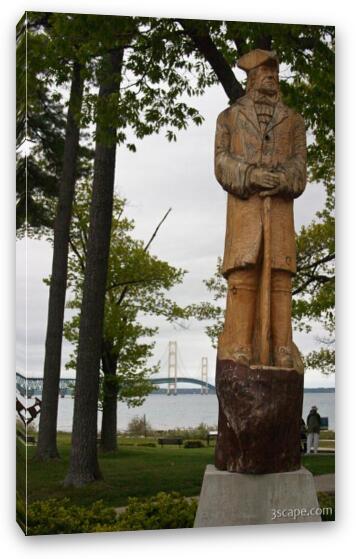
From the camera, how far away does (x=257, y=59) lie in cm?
835

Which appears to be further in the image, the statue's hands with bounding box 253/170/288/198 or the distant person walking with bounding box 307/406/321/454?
the distant person walking with bounding box 307/406/321/454

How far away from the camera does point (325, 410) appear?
9.53m

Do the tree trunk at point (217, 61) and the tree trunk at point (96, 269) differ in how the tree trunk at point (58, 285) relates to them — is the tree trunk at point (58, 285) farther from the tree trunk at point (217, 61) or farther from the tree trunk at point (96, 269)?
the tree trunk at point (217, 61)

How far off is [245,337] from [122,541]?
201 cm

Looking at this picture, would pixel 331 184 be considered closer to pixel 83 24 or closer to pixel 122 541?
pixel 83 24

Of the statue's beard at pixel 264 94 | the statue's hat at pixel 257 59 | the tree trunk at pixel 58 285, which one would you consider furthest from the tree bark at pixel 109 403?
the statue's hat at pixel 257 59

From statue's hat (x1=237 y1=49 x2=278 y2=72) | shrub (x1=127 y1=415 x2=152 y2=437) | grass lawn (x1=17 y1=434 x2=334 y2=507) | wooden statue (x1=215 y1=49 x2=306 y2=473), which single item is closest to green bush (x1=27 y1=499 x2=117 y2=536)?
grass lawn (x1=17 y1=434 x2=334 y2=507)

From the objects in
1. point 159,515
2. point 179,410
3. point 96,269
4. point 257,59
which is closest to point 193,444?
point 179,410

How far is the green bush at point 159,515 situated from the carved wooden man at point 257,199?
1.48 m

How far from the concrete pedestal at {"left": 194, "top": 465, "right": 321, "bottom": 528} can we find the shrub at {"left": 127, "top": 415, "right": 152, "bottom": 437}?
1355 millimetres

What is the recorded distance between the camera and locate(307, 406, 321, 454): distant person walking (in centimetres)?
950

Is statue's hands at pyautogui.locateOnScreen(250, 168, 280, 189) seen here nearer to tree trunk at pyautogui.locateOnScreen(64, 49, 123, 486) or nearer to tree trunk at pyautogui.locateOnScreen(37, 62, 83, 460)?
tree trunk at pyautogui.locateOnScreen(64, 49, 123, 486)

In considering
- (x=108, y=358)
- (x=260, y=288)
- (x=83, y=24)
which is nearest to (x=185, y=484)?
(x=108, y=358)

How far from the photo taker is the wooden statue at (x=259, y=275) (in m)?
7.85
